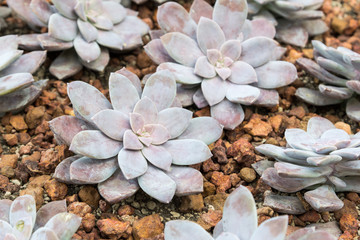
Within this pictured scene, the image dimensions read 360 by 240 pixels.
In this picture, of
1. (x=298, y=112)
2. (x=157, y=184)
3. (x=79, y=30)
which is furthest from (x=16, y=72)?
(x=298, y=112)

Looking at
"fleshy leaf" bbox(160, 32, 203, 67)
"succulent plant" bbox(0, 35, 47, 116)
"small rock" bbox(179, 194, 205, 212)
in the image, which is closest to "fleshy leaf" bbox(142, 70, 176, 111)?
"fleshy leaf" bbox(160, 32, 203, 67)

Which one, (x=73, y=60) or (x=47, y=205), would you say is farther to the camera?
(x=73, y=60)

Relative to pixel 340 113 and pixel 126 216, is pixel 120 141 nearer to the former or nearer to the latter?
pixel 126 216

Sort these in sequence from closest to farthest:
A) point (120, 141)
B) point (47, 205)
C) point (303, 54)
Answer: point (47, 205) → point (120, 141) → point (303, 54)

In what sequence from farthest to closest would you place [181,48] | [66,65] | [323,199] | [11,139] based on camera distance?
[66,65] < [181,48] < [11,139] < [323,199]

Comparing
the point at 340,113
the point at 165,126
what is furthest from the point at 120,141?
the point at 340,113

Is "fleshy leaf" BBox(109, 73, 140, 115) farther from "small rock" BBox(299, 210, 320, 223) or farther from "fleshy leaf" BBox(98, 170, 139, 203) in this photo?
"small rock" BBox(299, 210, 320, 223)

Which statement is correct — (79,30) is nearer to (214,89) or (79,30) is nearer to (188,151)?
(214,89)
